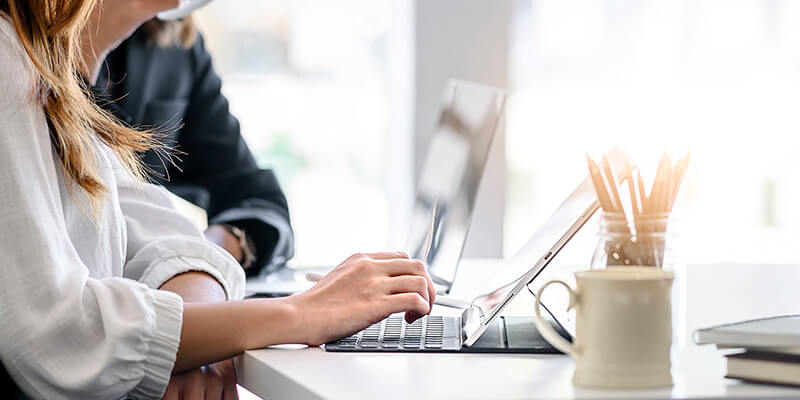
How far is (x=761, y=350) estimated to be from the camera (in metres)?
0.62

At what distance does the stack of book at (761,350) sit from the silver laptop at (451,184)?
577mm

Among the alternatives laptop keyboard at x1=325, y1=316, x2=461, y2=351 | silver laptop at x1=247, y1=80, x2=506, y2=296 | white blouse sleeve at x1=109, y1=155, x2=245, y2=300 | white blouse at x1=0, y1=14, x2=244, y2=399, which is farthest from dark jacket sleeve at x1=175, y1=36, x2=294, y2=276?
white blouse at x1=0, y1=14, x2=244, y2=399

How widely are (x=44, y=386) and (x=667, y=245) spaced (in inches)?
21.4

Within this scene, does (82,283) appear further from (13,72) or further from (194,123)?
(194,123)

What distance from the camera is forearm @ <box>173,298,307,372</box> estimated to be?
30.9 inches

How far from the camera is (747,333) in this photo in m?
0.61

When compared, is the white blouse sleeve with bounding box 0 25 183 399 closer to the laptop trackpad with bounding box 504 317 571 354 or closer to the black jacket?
the laptop trackpad with bounding box 504 317 571 354

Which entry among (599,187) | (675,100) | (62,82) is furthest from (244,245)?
(675,100)

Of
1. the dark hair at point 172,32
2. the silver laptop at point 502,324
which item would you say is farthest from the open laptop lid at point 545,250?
A: the dark hair at point 172,32

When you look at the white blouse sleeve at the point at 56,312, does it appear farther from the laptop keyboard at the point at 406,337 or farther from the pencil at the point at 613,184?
the pencil at the point at 613,184

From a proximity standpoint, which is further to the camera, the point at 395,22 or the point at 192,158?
the point at 395,22

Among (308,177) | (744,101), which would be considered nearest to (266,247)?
(308,177)

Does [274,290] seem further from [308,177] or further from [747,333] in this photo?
[308,177]

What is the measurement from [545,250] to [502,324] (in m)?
0.17
